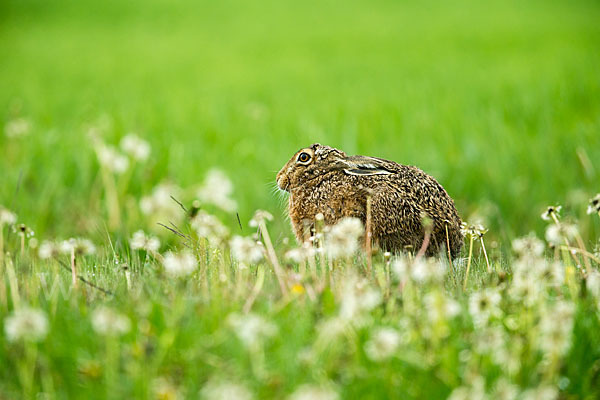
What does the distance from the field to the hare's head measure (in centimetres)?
50

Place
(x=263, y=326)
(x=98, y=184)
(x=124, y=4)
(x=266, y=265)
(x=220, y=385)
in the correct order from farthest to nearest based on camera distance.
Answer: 1. (x=124, y=4)
2. (x=98, y=184)
3. (x=266, y=265)
4. (x=263, y=326)
5. (x=220, y=385)

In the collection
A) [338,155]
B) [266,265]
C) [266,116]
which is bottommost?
[266,265]

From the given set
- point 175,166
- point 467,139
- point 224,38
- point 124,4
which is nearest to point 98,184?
point 175,166

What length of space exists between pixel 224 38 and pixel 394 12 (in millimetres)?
10089

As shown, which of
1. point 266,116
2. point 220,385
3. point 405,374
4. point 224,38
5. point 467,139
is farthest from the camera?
point 224,38

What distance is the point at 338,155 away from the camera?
5246 mm

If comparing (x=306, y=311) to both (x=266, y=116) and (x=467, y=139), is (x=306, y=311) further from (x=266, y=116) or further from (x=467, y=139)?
(x=266, y=116)

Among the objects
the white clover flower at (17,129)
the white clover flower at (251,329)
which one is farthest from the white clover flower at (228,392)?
the white clover flower at (17,129)

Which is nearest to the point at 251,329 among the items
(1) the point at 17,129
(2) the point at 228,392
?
(2) the point at 228,392

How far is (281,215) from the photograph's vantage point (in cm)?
689

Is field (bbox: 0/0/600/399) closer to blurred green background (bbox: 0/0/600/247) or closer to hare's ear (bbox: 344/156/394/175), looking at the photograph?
blurred green background (bbox: 0/0/600/247)

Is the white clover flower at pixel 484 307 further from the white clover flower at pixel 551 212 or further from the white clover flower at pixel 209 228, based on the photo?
the white clover flower at pixel 209 228

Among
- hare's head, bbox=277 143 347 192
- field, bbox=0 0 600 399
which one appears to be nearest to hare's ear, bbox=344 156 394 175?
hare's head, bbox=277 143 347 192

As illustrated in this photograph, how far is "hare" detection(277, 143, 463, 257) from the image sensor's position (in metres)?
4.62
